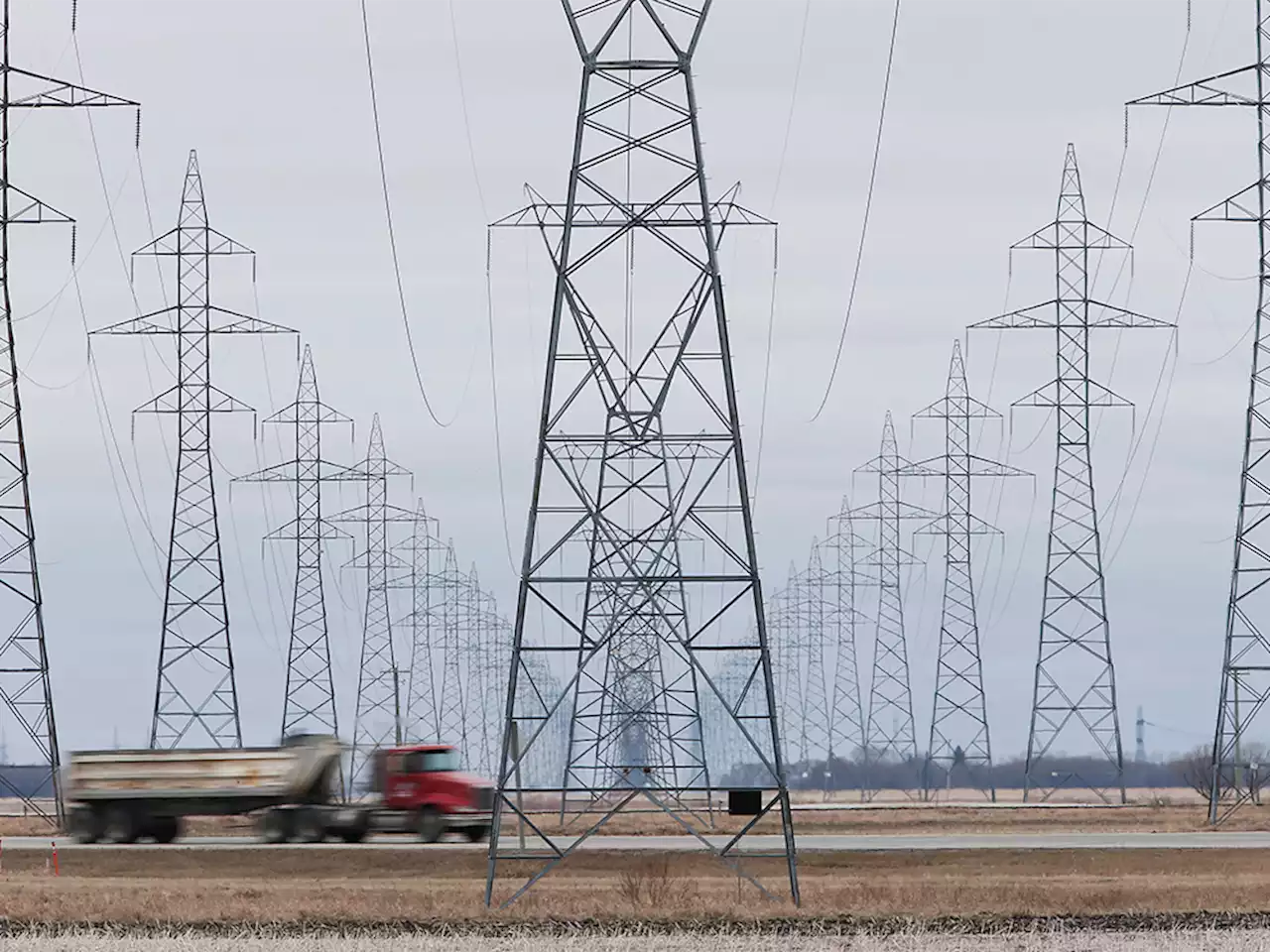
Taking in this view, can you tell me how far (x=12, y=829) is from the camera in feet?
253

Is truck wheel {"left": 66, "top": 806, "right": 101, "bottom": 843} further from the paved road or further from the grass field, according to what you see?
the grass field

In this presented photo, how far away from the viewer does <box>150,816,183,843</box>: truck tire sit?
231ft

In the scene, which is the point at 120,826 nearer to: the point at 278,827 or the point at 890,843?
the point at 278,827

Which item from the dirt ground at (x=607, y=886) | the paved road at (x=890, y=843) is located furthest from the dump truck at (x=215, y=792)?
the dirt ground at (x=607, y=886)

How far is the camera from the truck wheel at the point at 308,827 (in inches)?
2699

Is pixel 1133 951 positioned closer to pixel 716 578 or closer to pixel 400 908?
pixel 716 578

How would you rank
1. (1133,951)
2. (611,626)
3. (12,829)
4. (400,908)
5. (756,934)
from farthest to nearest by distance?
(12,829), (611,626), (400,908), (756,934), (1133,951)

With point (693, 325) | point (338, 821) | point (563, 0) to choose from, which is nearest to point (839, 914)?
point (693, 325)

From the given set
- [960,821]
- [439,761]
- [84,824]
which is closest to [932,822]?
[960,821]

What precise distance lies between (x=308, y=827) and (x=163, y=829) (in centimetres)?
471

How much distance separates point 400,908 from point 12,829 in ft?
127

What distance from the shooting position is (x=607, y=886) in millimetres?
46844

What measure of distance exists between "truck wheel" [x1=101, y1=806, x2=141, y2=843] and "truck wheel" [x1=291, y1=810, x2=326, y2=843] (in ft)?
15.8

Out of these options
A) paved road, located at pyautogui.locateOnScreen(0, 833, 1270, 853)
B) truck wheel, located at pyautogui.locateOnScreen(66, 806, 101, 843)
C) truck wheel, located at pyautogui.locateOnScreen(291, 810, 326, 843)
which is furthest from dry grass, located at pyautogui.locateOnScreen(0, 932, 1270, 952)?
truck wheel, located at pyautogui.locateOnScreen(66, 806, 101, 843)
